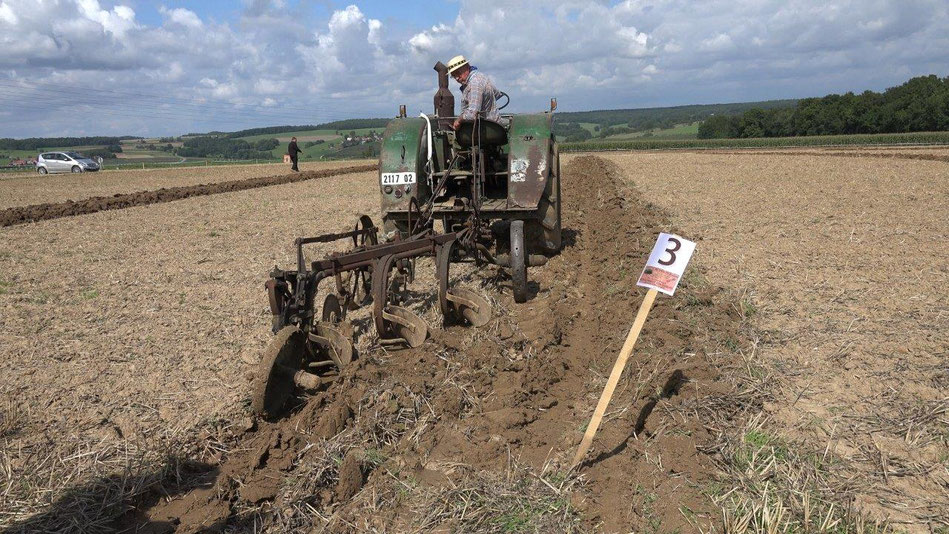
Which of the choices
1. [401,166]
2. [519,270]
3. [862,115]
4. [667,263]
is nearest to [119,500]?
[667,263]

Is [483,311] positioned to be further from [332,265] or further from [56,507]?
[56,507]

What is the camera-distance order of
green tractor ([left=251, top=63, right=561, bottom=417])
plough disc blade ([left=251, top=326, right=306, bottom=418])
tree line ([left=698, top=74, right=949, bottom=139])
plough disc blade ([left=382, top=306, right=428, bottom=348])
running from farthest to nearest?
tree line ([left=698, top=74, right=949, bottom=139]), plough disc blade ([left=382, top=306, right=428, bottom=348]), green tractor ([left=251, top=63, right=561, bottom=417]), plough disc blade ([left=251, top=326, right=306, bottom=418])

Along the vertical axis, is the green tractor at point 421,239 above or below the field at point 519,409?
above

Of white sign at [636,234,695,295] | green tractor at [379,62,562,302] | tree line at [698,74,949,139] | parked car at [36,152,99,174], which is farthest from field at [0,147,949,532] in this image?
tree line at [698,74,949,139]

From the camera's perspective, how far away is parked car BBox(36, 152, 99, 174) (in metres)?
30.9

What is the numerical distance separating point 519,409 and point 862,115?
189 ft

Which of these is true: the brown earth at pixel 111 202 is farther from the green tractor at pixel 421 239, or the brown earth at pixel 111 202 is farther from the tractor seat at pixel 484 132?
the tractor seat at pixel 484 132

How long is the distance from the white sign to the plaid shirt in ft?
11.9

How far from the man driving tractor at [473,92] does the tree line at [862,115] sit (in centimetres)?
5218

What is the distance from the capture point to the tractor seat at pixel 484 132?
6500mm

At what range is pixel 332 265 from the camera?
14.9ft

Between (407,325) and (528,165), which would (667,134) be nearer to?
(528,165)

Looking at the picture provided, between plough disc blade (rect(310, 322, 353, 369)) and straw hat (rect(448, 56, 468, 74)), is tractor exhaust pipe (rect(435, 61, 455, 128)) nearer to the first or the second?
straw hat (rect(448, 56, 468, 74))

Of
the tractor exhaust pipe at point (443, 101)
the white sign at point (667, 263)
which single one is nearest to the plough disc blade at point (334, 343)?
the white sign at point (667, 263)
